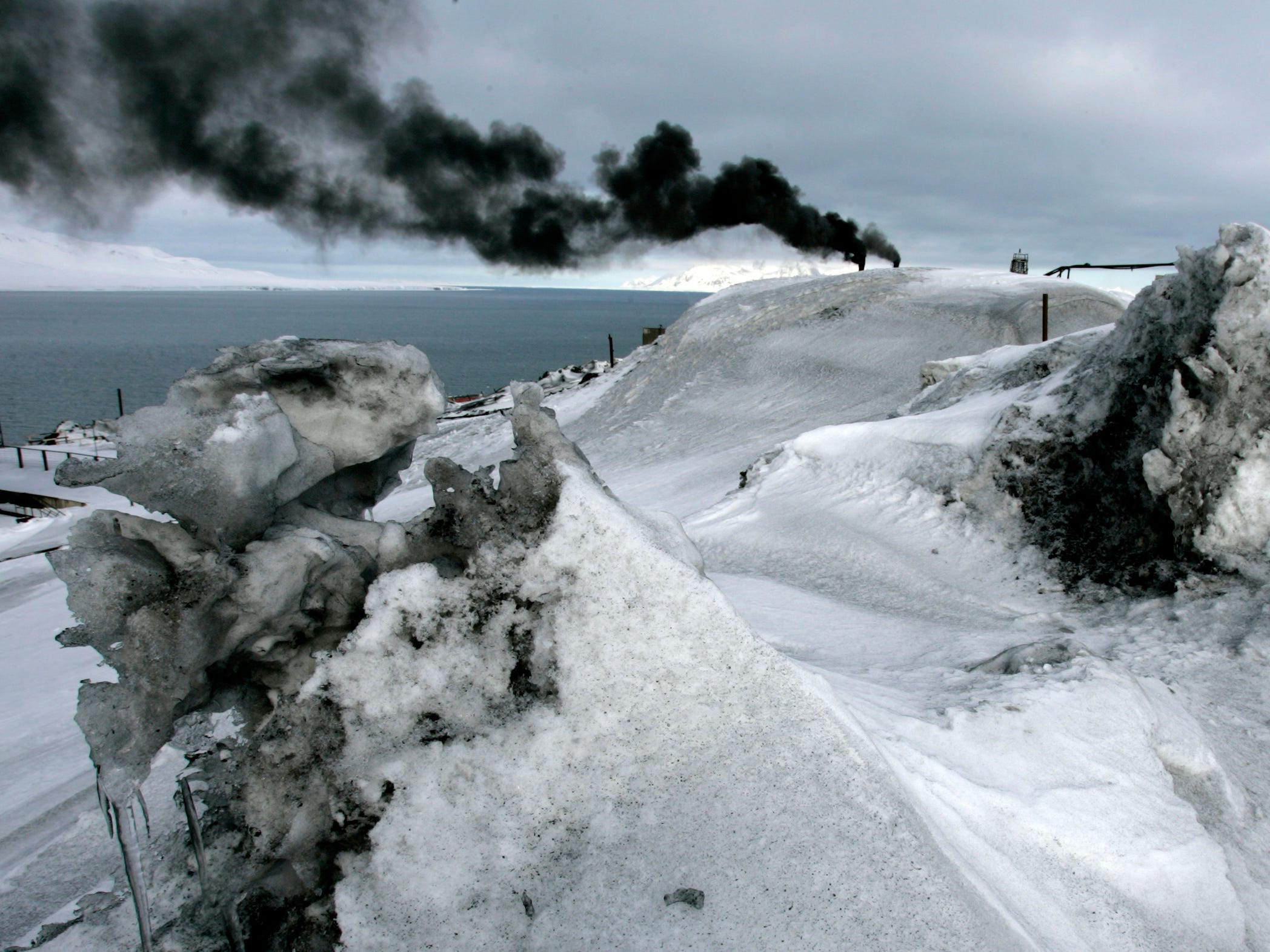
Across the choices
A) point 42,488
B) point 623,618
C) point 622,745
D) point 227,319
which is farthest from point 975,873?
point 227,319

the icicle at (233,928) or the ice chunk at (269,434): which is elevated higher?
the ice chunk at (269,434)

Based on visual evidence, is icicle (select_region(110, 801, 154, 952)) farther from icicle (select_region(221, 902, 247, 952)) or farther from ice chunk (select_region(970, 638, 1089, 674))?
ice chunk (select_region(970, 638, 1089, 674))

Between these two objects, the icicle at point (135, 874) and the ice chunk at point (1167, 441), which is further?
the ice chunk at point (1167, 441)

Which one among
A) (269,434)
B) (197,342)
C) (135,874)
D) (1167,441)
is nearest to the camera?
(135,874)

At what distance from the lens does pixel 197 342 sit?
295 feet

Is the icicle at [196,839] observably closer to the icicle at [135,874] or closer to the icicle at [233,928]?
the icicle at [233,928]

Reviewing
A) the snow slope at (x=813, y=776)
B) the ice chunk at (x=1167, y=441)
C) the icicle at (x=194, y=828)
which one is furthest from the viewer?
the ice chunk at (x=1167, y=441)

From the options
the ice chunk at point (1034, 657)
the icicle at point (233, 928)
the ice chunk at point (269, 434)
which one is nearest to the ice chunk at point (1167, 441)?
the ice chunk at point (1034, 657)

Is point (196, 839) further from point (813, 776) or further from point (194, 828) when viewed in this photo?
point (813, 776)

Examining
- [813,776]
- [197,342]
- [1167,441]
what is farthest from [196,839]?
[197,342]

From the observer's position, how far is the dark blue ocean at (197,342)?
1912 inches

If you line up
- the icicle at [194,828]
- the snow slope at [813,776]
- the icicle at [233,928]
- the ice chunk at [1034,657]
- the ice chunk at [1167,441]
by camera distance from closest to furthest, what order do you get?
the snow slope at [813,776] → the icicle at [233,928] → the icicle at [194,828] → the ice chunk at [1034,657] → the ice chunk at [1167,441]

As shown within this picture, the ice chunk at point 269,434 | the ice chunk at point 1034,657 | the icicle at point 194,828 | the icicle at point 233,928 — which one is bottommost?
the ice chunk at point 1034,657

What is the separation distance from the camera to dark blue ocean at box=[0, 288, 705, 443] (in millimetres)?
48562
